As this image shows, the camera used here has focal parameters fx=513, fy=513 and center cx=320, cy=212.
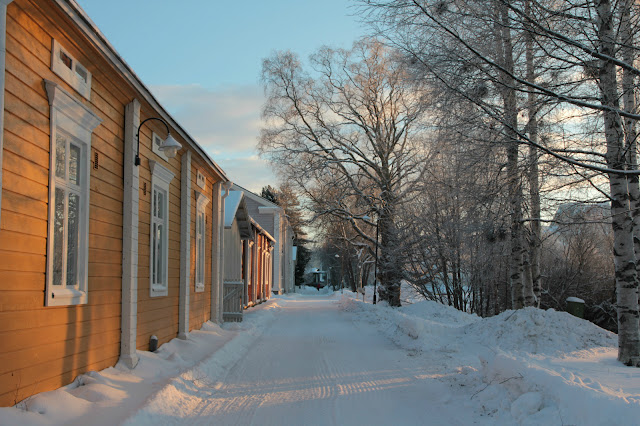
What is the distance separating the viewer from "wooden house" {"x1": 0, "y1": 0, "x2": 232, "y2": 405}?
4.72 m

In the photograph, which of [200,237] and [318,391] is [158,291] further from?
[200,237]

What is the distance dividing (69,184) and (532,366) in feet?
18.9

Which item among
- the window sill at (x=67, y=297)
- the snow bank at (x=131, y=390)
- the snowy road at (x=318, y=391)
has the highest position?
the window sill at (x=67, y=297)

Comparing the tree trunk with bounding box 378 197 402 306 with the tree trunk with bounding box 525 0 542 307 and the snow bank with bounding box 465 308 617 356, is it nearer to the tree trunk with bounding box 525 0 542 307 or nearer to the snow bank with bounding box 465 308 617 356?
the tree trunk with bounding box 525 0 542 307

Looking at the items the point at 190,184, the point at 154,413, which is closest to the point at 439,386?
the point at 154,413

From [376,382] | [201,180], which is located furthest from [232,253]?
[376,382]

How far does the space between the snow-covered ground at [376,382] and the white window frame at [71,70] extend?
3406 millimetres

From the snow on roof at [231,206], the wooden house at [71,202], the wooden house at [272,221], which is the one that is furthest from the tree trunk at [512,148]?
the wooden house at [272,221]

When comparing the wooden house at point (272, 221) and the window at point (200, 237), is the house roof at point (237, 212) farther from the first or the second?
the wooden house at point (272, 221)

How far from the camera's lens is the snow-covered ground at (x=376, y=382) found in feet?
16.5

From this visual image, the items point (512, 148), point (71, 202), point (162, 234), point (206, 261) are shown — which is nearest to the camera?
point (71, 202)

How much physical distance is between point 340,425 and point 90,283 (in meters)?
3.50

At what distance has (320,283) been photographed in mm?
77625

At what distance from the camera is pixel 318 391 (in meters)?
7.20
